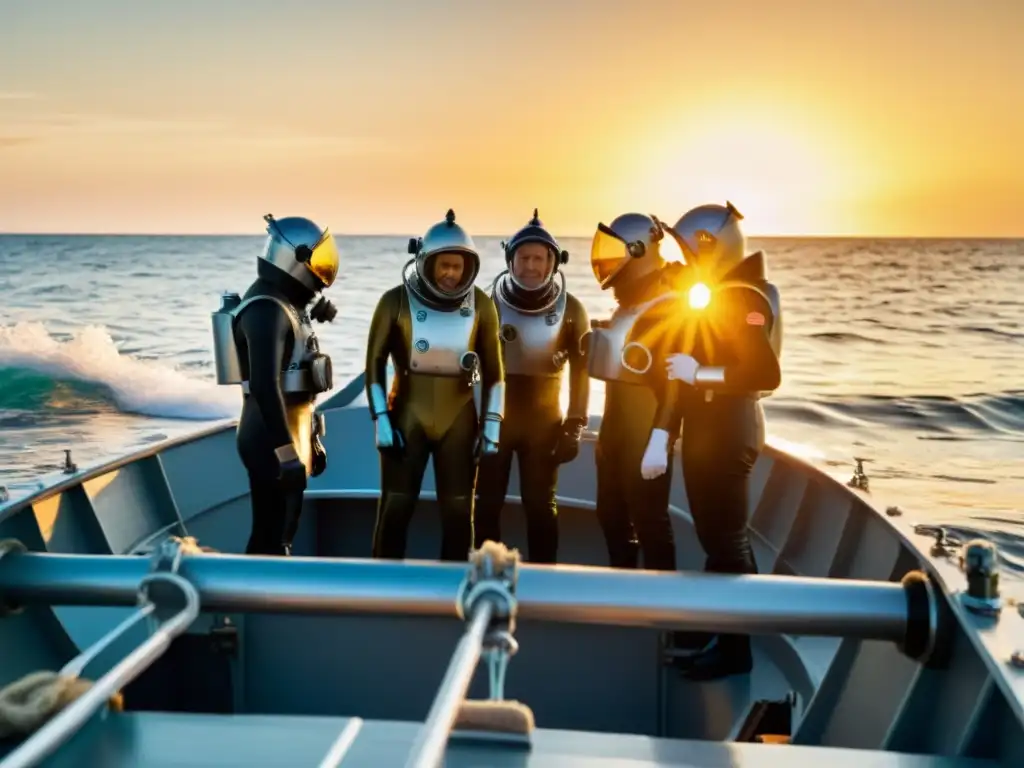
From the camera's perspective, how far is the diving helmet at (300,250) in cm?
366

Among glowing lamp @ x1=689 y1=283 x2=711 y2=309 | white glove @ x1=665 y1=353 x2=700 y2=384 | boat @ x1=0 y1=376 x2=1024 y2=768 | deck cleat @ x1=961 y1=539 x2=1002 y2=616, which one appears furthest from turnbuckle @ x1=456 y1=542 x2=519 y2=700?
glowing lamp @ x1=689 y1=283 x2=711 y2=309

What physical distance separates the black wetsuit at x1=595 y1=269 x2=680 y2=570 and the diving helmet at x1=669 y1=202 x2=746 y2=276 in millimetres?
289

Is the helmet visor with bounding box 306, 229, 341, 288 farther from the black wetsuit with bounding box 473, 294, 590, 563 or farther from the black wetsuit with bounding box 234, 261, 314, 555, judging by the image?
the black wetsuit with bounding box 473, 294, 590, 563

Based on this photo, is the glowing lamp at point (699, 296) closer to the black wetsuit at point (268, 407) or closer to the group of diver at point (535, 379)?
the group of diver at point (535, 379)

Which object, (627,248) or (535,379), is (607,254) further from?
(535,379)

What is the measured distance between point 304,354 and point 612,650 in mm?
1879

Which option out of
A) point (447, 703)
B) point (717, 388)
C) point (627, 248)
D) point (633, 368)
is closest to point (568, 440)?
point (633, 368)

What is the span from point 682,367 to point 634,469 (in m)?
0.63

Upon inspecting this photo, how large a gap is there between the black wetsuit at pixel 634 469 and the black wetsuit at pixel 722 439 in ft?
0.68

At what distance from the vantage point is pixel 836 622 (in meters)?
1.96

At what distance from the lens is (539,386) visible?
4.23m

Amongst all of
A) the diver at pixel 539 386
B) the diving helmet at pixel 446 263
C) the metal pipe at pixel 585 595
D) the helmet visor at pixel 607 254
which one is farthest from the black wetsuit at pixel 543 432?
the metal pipe at pixel 585 595

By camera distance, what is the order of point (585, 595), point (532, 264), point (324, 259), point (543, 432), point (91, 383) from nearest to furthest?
point (585, 595)
point (324, 259)
point (532, 264)
point (543, 432)
point (91, 383)

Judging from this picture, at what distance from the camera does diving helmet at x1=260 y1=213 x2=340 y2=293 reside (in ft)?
12.0
